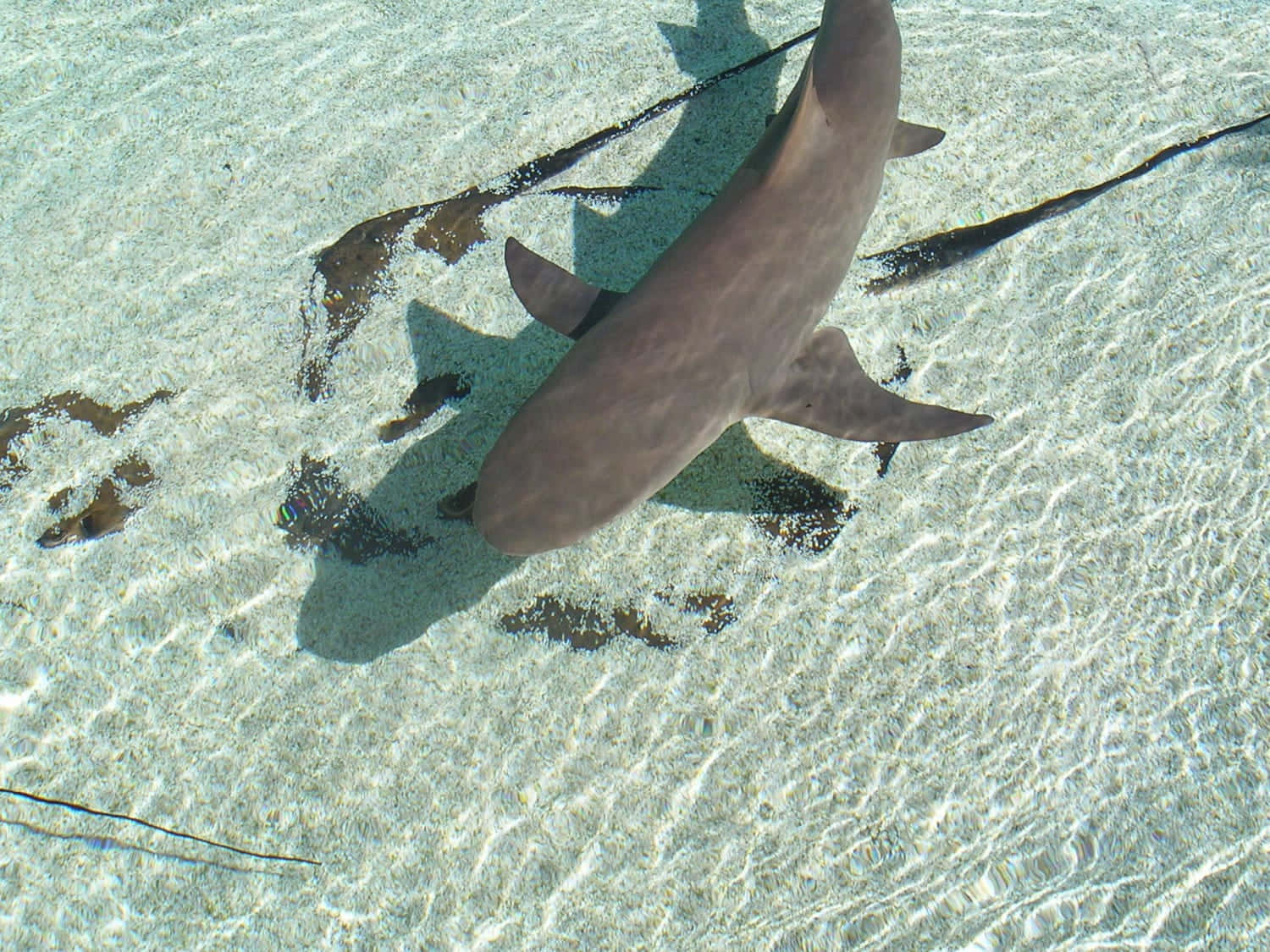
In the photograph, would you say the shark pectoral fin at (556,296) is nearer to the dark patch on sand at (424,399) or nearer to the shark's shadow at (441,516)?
the shark's shadow at (441,516)

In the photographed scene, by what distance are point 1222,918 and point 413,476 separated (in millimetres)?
3808

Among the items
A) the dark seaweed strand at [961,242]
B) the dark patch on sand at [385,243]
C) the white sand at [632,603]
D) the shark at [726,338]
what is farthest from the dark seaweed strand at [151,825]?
the dark seaweed strand at [961,242]

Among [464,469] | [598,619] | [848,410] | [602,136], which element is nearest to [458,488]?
[464,469]

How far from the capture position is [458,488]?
4.29 metres

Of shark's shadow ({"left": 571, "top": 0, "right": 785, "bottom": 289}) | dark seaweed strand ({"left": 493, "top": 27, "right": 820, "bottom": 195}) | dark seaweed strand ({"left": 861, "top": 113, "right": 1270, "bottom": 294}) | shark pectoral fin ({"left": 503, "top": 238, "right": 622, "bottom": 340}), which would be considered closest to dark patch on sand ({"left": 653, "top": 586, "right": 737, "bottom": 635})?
shark pectoral fin ({"left": 503, "top": 238, "right": 622, "bottom": 340})

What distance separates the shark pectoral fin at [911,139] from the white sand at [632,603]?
42 centimetres

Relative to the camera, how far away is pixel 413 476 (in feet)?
14.1

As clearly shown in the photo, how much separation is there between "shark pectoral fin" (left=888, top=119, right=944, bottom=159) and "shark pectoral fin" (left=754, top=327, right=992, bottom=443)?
5.13ft

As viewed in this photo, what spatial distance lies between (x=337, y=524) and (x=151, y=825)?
142 centimetres

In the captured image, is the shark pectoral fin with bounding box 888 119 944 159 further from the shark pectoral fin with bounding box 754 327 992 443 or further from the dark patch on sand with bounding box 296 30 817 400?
the shark pectoral fin with bounding box 754 327 992 443

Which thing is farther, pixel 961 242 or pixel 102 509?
pixel 961 242

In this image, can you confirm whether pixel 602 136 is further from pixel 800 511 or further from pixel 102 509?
pixel 102 509

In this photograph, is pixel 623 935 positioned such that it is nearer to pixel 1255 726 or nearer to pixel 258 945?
pixel 258 945

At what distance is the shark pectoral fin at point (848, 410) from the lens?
382cm
